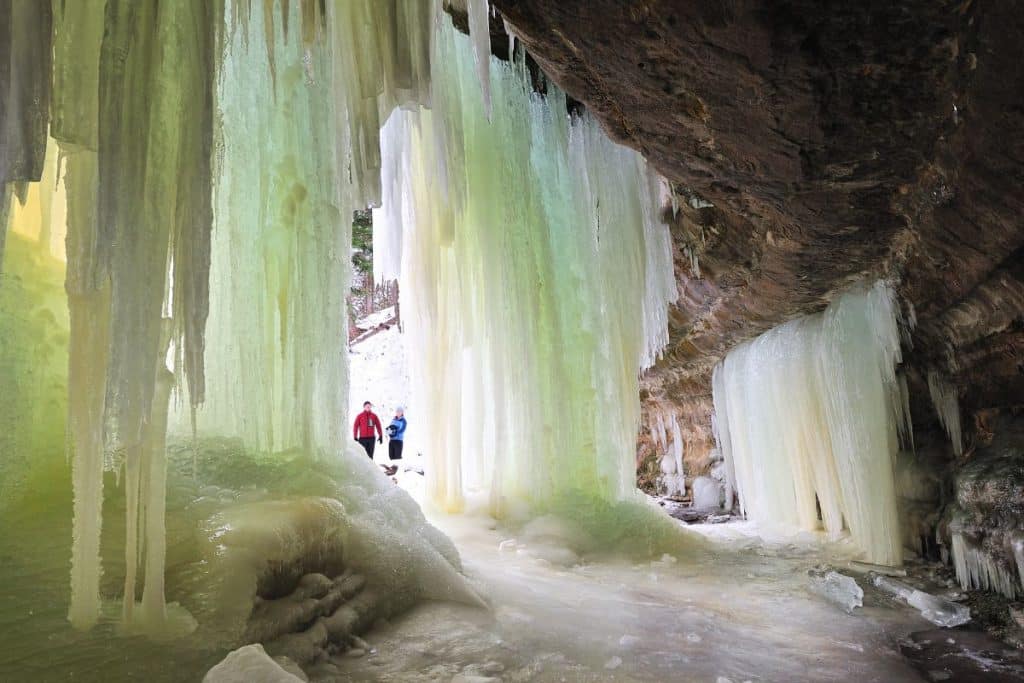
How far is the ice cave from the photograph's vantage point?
2.19 m

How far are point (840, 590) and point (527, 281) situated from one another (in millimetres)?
3629

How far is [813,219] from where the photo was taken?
13.2 feet

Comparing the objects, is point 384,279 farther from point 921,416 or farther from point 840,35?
point 921,416

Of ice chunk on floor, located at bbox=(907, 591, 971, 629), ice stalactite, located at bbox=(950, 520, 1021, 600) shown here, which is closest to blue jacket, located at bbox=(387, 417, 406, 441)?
ice stalactite, located at bbox=(950, 520, 1021, 600)

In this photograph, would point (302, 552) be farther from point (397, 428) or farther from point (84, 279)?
point (397, 428)

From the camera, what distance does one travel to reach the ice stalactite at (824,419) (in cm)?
550

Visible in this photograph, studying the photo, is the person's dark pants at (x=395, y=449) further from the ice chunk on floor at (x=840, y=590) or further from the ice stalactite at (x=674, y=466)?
the ice chunk on floor at (x=840, y=590)

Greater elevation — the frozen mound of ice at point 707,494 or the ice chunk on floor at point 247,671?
the ice chunk on floor at point 247,671

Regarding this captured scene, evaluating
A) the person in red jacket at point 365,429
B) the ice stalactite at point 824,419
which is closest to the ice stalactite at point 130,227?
the ice stalactite at point 824,419

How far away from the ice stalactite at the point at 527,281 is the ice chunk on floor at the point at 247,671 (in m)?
3.95

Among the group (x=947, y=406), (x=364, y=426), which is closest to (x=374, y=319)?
(x=364, y=426)

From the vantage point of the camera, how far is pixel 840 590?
434cm

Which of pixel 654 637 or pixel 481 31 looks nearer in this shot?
pixel 481 31

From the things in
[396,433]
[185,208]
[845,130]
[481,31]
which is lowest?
[396,433]
